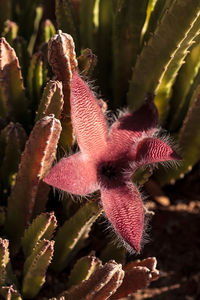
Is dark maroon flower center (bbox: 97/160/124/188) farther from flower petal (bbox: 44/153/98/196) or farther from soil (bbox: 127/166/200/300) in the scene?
soil (bbox: 127/166/200/300)

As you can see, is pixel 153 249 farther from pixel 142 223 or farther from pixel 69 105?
pixel 69 105

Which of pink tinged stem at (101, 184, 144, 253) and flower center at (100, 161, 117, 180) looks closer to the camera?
pink tinged stem at (101, 184, 144, 253)

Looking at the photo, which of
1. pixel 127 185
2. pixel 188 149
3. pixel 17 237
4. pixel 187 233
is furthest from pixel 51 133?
pixel 187 233

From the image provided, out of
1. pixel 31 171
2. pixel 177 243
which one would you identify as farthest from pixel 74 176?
pixel 177 243

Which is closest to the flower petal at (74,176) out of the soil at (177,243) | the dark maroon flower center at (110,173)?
the dark maroon flower center at (110,173)

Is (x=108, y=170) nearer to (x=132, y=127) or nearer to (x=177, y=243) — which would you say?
(x=132, y=127)

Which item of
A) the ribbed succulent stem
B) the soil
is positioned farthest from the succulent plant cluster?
the soil

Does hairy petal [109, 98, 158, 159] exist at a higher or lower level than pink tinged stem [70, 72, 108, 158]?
lower
